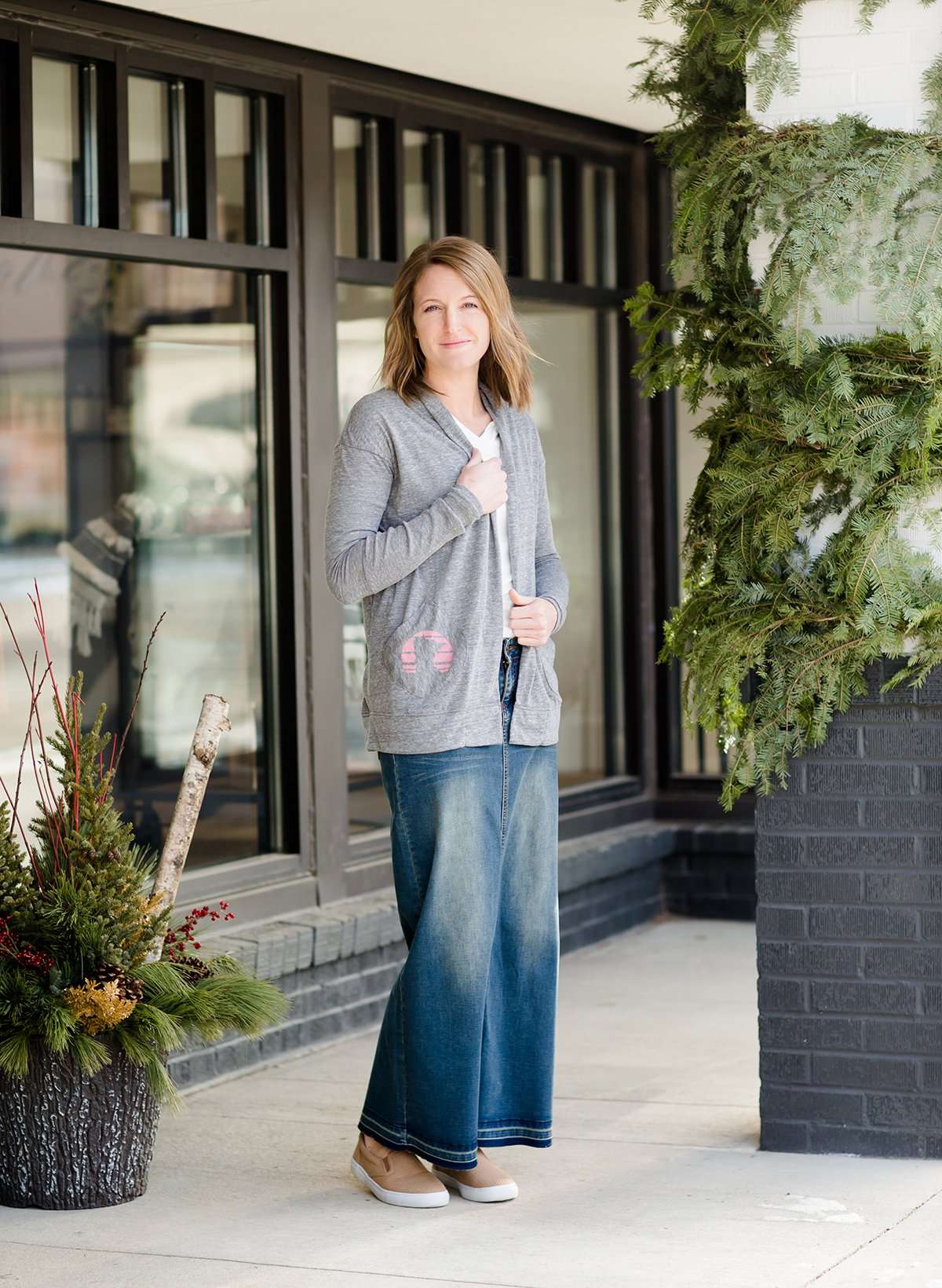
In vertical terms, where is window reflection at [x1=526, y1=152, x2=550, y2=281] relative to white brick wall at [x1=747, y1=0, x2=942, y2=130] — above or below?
above

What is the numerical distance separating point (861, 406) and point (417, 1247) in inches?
73.4

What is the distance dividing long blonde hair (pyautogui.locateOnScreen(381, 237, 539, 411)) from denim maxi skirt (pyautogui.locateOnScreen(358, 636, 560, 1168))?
0.58 m

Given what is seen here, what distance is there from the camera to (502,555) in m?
3.73

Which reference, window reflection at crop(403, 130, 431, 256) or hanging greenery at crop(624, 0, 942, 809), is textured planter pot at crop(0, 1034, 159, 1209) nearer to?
hanging greenery at crop(624, 0, 942, 809)

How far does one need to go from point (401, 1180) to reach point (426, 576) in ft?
4.00

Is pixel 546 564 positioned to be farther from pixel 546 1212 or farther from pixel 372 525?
pixel 546 1212

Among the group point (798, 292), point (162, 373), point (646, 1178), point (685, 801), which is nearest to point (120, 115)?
point (162, 373)

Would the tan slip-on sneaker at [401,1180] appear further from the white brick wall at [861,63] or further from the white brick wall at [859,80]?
the white brick wall at [861,63]

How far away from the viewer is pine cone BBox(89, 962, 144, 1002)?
3691 millimetres

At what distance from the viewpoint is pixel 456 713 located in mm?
3590

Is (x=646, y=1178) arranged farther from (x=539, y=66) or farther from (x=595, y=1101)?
(x=539, y=66)

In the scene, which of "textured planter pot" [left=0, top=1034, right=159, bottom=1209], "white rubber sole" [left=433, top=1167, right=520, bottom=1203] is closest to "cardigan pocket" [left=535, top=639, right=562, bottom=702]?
"white rubber sole" [left=433, top=1167, right=520, bottom=1203]

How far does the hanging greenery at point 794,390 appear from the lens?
3.71 m

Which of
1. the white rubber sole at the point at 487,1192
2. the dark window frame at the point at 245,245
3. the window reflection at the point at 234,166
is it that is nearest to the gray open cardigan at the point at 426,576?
the white rubber sole at the point at 487,1192
